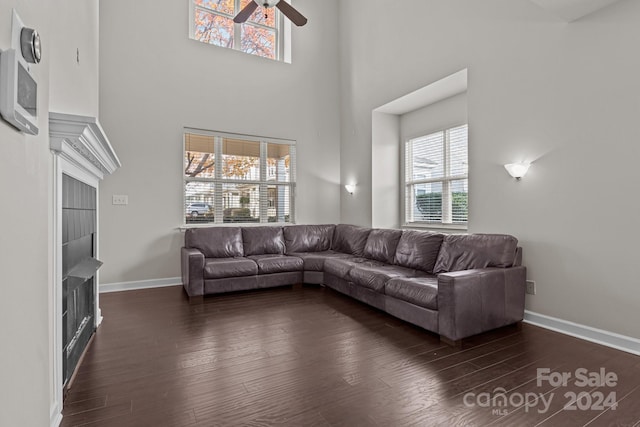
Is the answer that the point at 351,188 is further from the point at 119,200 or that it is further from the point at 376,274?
the point at 119,200

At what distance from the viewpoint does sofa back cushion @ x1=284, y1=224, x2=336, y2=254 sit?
5.62m

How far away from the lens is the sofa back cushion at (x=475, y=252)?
326cm

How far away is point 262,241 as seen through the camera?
17.6 ft

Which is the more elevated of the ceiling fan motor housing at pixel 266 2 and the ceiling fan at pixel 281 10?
the ceiling fan at pixel 281 10

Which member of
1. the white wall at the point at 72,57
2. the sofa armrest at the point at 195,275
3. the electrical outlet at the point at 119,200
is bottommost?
the sofa armrest at the point at 195,275

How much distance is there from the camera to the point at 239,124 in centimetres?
566

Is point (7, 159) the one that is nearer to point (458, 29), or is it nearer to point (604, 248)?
point (604, 248)

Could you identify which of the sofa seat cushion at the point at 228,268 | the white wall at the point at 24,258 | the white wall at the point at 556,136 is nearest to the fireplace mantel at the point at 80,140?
the white wall at the point at 24,258

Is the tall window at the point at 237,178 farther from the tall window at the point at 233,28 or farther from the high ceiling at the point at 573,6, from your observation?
the high ceiling at the point at 573,6

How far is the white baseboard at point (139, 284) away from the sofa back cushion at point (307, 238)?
6.01 ft

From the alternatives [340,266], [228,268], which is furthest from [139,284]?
[340,266]

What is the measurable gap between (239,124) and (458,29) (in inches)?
140

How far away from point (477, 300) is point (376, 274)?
110 cm

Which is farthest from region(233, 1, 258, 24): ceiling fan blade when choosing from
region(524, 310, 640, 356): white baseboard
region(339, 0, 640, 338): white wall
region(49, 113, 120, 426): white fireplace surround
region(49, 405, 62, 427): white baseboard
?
region(524, 310, 640, 356): white baseboard
